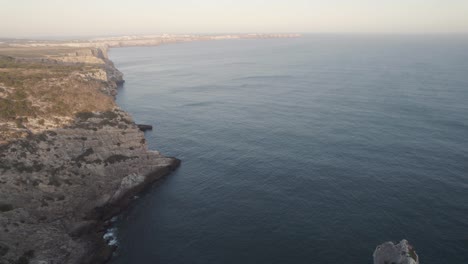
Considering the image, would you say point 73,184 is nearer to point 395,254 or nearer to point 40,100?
point 40,100

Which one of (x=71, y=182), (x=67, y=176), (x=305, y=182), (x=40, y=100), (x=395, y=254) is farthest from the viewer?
(x=40, y=100)

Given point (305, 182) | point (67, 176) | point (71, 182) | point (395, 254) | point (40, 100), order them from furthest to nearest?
point (40, 100), point (305, 182), point (67, 176), point (71, 182), point (395, 254)

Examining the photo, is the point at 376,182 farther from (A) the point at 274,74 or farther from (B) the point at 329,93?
(A) the point at 274,74

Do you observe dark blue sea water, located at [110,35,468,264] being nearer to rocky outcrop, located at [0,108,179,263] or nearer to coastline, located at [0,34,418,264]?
coastline, located at [0,34,418,264]

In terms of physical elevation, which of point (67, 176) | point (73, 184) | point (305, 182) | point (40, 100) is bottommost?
point (305, 182)

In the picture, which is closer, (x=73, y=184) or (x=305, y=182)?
(x=73, y=184)

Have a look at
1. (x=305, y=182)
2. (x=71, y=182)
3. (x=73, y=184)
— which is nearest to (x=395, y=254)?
(x=305, y=182)

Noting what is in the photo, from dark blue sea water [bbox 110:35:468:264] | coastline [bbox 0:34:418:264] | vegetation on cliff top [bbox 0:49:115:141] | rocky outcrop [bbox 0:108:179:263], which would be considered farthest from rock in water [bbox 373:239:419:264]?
vegetation on cliff top [bbox 0:49:115:141]

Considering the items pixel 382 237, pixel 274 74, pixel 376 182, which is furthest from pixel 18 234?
pixel 274 74

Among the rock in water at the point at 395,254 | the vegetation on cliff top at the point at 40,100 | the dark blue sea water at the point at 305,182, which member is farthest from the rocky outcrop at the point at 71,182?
the rock in water at the point at 395,254
